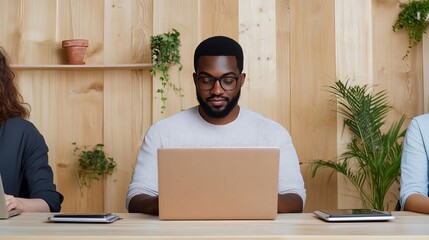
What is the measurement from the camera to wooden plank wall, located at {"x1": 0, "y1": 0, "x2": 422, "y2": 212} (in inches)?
160

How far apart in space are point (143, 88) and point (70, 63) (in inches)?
19.0

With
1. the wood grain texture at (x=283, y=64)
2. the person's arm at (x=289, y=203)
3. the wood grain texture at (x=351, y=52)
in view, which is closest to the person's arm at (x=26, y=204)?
the person's arm at (x=289, y=203)

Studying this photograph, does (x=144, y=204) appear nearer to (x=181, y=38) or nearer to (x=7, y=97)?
(x=7, y=97)

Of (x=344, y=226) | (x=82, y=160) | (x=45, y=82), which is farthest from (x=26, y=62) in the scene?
(x=344, y=226)

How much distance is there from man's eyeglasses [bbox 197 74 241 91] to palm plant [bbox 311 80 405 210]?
1.30 metres

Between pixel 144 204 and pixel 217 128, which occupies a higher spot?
pixel 217 128

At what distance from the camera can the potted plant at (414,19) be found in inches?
153

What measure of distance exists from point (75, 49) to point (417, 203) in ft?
8.19

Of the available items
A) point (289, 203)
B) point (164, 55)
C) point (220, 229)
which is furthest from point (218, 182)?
point (164, 55)

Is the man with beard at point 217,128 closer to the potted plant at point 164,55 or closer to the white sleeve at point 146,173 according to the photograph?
the white sleeve at point 146,173

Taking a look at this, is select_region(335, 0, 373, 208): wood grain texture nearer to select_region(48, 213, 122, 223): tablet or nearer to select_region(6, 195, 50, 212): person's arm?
select_region(6, 195, 50, 212): person's arm

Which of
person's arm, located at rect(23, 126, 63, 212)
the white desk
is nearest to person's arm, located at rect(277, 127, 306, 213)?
the white desk

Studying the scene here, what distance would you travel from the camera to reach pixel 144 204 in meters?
2.25

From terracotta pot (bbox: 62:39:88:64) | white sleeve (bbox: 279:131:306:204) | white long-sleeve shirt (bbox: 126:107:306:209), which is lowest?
white sleeve (bbox: 279:131:306:204)
